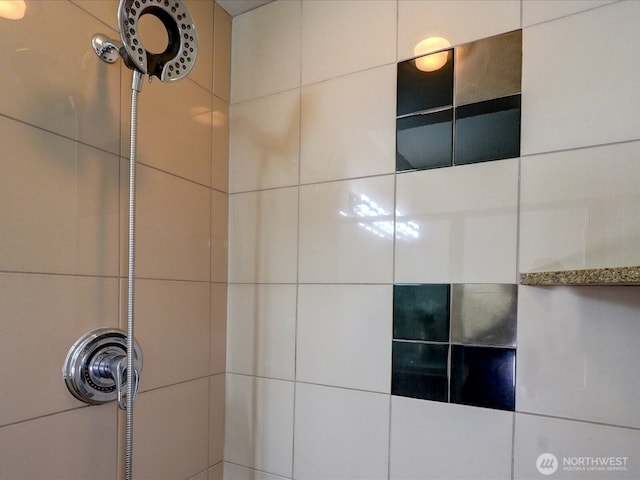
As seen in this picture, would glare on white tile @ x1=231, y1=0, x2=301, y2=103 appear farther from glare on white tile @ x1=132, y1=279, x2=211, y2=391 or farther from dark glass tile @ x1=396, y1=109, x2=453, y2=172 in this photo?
glare on white tile @ x1=132, y1=279, x2=211, y2=391

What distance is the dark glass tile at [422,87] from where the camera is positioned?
0.89m

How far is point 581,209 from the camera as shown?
2.44ft

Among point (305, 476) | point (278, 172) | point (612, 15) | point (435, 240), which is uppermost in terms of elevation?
point (612, 15)

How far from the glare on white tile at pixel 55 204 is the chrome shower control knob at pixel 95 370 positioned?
141 millimetres

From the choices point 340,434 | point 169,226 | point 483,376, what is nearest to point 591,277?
point 483,376

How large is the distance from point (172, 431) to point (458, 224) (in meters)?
0.86

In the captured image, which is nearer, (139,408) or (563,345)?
(563,345)

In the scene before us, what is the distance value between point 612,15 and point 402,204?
53 centimetres

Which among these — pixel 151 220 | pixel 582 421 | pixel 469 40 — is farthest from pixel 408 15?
pixel 582 421

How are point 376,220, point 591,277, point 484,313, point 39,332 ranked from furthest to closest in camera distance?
point 376,220
point 484,313
point 39,332
point 591,277

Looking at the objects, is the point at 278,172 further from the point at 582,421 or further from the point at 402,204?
the point at 582,421

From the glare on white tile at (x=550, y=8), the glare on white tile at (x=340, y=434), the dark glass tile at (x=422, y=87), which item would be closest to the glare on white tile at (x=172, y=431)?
the glare on white tile at (x=340, y=434)

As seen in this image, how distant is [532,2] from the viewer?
80 centimetres

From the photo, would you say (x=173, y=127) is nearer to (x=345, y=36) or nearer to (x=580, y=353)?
(x=345, y=36)
